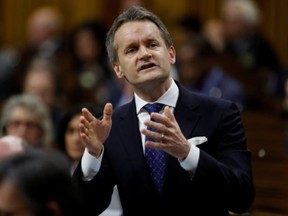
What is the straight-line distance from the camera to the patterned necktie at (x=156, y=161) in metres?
3.47

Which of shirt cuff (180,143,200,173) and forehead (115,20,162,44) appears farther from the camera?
forehead (115,20,162,44)

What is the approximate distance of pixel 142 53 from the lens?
3.44 m

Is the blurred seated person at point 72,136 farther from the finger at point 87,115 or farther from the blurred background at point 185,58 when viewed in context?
the finger at point 87,115

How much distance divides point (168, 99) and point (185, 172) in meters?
0.27

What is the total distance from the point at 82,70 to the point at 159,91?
463 cm

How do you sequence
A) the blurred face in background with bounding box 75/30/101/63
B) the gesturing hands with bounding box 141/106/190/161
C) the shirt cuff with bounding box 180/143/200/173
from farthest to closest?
the blurred face in background with bounding box 75/30/101/63, the shirt cuff with bounding box 180/143/200/173, the gesturing hands with bounding box 141/106/190/161

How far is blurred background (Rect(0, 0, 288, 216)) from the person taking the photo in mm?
6773

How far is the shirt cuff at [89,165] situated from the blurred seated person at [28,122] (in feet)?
6.70

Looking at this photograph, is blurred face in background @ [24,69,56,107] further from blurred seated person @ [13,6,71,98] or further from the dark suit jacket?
the dark suit jacket

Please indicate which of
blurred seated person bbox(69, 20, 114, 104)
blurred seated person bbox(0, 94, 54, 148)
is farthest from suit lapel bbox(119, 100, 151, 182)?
blurred seated person bbox(69, 20, 114, 104)

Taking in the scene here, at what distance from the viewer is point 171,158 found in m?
3.46

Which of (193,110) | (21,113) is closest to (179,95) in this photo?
(193,110)

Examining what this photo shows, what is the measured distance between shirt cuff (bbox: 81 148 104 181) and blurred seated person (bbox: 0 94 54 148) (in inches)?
80.4

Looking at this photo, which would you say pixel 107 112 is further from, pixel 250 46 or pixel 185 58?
pixel 250 46
